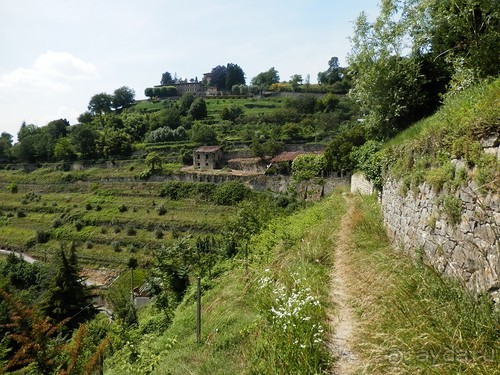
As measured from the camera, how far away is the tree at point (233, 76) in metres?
94.9

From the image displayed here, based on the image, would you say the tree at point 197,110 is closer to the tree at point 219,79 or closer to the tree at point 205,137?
the tree at point 205,137

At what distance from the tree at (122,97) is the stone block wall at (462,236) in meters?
95.1

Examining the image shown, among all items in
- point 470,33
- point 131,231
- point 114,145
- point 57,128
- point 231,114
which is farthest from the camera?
point 57,128

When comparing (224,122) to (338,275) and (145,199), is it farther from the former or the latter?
(338,275)

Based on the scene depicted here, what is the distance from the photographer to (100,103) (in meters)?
87.9

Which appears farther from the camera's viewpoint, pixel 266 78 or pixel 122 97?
pixel 266 78

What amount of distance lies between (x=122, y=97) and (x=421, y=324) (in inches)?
3836

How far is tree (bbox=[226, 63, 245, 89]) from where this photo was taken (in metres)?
94.9

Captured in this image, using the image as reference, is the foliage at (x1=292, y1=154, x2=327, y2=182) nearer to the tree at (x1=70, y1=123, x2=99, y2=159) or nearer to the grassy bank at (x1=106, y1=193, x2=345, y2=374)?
the grassy bank at (x1=106, y1=193, x2=345, y2=374)

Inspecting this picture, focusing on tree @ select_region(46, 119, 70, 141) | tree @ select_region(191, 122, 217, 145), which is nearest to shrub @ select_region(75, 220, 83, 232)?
tree @ select_region(191, 122, 217, 145)

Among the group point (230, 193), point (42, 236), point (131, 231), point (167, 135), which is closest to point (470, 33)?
point (230, 193)

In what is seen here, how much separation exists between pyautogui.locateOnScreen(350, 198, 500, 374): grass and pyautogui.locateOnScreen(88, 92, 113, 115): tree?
94.7m

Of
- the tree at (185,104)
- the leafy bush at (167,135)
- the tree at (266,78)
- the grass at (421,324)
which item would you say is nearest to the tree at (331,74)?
the tree at (266,78)

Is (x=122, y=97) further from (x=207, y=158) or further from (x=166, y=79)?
(x=207, y=158)
